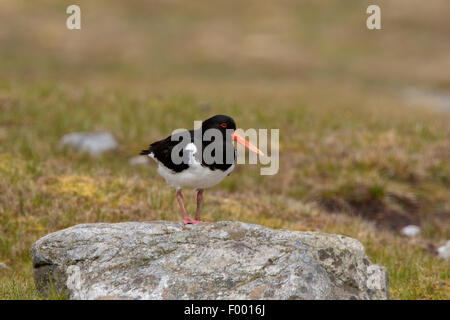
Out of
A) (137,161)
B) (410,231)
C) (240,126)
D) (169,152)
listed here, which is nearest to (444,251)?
(410,231)

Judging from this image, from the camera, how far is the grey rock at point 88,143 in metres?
14.8

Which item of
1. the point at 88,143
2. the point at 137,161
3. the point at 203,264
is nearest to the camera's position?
the point at 203,264

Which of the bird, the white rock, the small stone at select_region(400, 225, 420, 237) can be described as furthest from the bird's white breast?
the small stone at select_region(400, 225, 420, 237)

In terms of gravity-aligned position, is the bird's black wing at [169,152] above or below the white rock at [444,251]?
above

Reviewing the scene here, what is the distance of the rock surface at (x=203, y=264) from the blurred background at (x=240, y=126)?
784 millimetres

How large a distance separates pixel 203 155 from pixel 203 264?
5.01 ft

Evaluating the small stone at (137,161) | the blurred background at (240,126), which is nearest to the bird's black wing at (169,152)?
the blurred background at (240,126)

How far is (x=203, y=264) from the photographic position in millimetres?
6352

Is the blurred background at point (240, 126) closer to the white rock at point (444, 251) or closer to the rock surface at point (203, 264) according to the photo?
the white rock at point (444, 251)

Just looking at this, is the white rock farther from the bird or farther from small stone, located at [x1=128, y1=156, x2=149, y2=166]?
small stone, located at [x1=128, y1=156, x2=149, y2=166]

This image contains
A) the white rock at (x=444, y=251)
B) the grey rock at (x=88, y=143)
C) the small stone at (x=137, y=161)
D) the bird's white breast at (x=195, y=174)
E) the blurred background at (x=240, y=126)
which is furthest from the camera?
the grey rock at (x=88, y=143)

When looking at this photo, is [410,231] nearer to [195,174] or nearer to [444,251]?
[444,251]

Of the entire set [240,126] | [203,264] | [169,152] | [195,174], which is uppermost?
[169,152]
